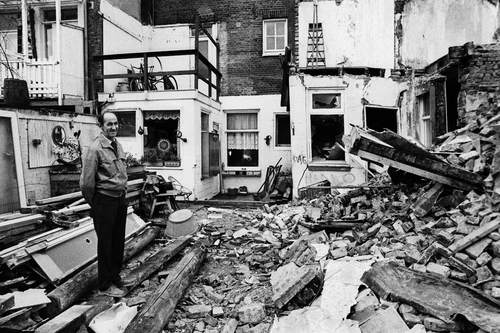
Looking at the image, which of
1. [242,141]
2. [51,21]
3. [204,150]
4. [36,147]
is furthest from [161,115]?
[51,21]

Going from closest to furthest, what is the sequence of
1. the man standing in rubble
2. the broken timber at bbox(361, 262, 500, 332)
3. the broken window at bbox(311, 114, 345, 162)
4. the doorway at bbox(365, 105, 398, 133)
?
the broken timber at bbox(361, 262, 500, 332) → the man standing in rubble → the broken window at bbox(311, 114, 345, 162) → the doorway at bbox(365, 105, 398, 133)

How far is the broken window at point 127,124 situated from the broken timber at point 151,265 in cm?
614

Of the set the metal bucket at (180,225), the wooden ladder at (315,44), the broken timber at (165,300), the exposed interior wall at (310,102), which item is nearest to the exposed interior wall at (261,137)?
the wooden ladder at (315,44)

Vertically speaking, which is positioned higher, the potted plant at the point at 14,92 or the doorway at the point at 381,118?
the potted plant at the point at 14,92

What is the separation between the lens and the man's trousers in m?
4.27

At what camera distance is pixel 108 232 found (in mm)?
4305

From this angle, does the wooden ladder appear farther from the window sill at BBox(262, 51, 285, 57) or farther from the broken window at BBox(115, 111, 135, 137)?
the broken window at BBox(115, 111, 135, 137)

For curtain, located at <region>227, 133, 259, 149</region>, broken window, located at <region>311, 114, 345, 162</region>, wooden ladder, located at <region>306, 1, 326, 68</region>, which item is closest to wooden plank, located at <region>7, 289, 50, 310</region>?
broken window, located at <region>311, 114, 345, 162</region>

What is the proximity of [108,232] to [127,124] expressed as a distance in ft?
26.6

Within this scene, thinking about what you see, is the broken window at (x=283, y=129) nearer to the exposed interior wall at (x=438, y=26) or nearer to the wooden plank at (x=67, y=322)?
the exposed interior wall at (x=438, y=26)

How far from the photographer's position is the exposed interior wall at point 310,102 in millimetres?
11109

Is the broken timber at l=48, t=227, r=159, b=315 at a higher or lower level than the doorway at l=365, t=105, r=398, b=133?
lower

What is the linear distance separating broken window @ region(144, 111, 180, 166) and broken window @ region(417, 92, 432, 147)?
7094 mm

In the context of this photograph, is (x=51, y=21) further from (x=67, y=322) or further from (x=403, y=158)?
(x=403, y=158)
